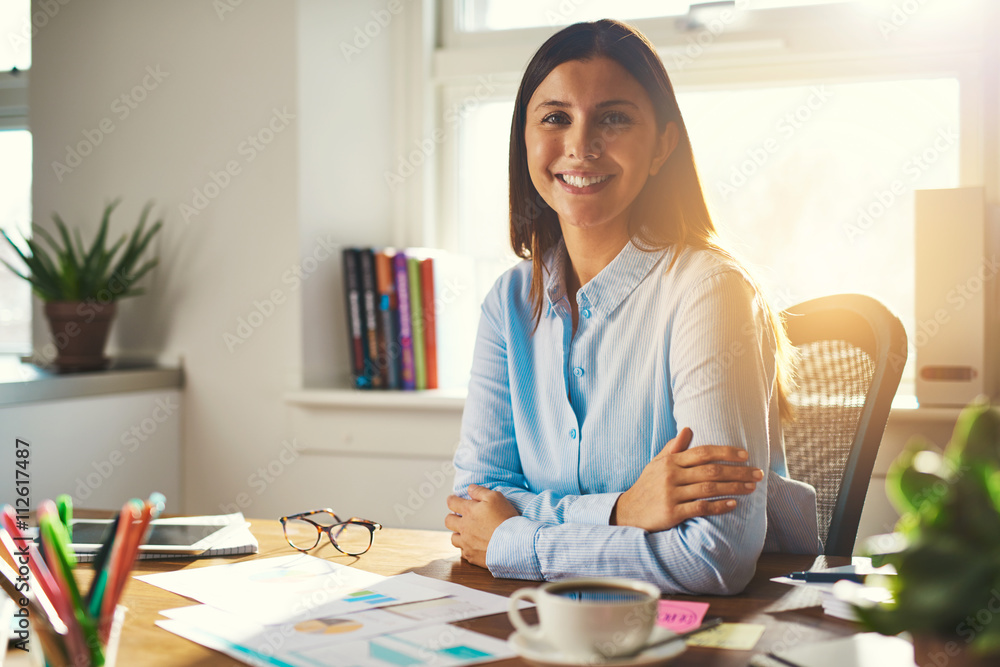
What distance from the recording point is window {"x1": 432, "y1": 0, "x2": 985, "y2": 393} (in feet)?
7.14

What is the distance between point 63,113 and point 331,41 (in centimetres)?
87

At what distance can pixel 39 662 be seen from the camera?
2.19 ft

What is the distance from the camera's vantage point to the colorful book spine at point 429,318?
2348 mm

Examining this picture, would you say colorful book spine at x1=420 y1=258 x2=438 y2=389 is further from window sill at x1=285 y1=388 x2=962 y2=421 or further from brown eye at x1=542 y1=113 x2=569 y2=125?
brown eye at x1=542 y1=113 x2=569 y2=125

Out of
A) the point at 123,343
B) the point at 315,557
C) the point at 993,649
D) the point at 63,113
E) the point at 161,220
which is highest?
the point at 63,113

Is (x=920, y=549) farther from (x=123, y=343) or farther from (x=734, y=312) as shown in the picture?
(x=123, y=343)

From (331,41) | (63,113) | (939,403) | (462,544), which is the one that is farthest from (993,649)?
(63,113)

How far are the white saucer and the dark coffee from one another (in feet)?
0.13

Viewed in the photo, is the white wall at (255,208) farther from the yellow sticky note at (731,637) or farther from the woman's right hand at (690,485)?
the yellow sticky note at (731,637)

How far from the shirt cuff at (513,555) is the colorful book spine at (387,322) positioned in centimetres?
131

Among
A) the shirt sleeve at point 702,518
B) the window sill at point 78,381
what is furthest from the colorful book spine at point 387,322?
the shirt sleeve at point 702,518

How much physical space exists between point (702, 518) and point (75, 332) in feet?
6.11

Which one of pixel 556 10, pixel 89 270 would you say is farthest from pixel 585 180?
pixel 89 270

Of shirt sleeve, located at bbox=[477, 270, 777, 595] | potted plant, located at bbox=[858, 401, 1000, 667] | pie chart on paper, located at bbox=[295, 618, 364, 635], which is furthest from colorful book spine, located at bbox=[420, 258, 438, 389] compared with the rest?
potted plant, located at bbox=[858, 401, 1000, 667]
